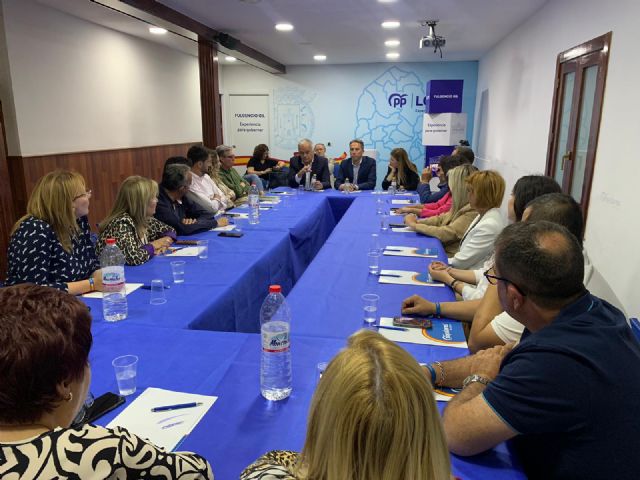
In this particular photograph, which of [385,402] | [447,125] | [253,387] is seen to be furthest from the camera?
[447,125]

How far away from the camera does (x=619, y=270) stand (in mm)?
3096

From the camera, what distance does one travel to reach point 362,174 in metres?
6.59

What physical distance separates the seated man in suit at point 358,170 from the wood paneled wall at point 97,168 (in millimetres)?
3077

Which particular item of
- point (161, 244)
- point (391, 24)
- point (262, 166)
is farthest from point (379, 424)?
point (262, 166)

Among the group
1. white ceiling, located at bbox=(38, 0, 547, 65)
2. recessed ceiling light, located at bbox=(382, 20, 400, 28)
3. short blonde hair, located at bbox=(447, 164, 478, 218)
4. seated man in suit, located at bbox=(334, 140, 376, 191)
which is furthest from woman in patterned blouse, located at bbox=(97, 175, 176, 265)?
recessed ceiling light, located at bbox=(382, 20, 400, 28)

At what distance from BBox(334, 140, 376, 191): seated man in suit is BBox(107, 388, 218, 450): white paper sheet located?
5278 millimetres

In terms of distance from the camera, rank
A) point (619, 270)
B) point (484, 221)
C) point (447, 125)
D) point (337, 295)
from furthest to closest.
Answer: point (447, 125) → point (619, 270) → point (484, 221) → point (337, 295)

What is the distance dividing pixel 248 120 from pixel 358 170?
4.81 metres

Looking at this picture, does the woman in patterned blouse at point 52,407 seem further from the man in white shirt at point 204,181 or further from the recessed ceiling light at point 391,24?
the recessed ceiling light at point 391,24

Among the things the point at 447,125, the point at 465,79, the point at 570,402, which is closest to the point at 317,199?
the point at 447,125

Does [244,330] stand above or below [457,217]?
below

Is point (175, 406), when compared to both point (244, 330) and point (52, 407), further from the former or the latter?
point (244, 330)

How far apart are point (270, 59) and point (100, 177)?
171 inches

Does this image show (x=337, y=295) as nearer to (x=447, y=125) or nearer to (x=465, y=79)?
(x=447, y=125)
